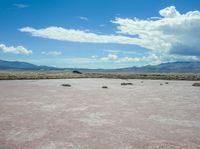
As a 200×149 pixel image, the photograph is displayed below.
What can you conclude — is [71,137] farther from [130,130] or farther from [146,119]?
[146,119]

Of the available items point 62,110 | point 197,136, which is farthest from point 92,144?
point 62,110

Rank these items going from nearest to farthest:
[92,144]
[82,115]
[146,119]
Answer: [92,144] < [146,119] < [82,115]

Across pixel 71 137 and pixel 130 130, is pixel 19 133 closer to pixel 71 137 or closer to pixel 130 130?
pixel 71 137

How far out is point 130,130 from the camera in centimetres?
1184

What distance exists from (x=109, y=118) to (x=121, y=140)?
4.46m

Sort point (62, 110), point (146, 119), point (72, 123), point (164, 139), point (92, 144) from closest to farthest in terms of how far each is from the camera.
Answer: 1. point (92, 144)
2. point (164, 139)
3. point (72, 123)
4. point (146, 119)
5. point (62, 110)

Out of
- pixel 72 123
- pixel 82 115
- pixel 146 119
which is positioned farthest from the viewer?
pixel 82 115

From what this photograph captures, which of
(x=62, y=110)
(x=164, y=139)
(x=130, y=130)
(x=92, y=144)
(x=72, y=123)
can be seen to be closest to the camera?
(x=92, y=144)

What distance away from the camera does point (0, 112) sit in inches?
632

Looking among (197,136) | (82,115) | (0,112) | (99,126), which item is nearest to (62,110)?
(82,115)

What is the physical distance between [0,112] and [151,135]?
389 inches

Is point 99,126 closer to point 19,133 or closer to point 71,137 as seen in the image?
point 71,137

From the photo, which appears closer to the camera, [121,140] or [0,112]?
[121,140]

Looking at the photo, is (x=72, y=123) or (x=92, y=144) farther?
(x=72, y=123)
